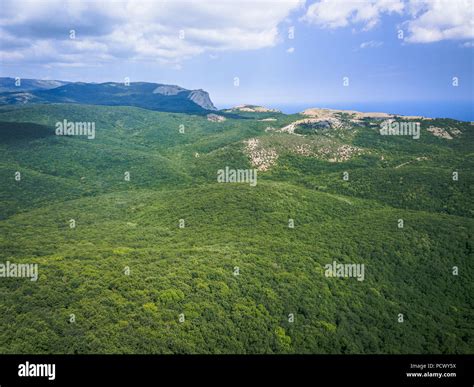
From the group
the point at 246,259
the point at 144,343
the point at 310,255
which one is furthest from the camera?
the point at 310,255

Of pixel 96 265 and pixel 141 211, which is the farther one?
pixel 141 211

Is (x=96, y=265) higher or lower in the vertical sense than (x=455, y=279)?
higher

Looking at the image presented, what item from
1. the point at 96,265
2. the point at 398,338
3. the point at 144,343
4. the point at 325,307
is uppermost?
the point at 96,265

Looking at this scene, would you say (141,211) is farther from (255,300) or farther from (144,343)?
(144,343)

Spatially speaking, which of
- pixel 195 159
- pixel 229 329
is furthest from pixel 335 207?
pixel 195 159

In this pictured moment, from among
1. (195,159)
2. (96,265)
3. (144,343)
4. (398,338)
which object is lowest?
(398,338)
